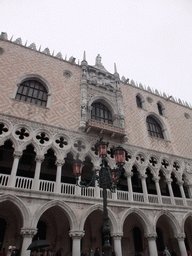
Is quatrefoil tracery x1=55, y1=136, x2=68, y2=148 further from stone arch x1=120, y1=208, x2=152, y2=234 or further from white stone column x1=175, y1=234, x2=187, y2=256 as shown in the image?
white stone column x1=175, y1=234, x2=187, y2=256

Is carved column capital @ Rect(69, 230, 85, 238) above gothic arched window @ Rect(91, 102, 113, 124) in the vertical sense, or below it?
below

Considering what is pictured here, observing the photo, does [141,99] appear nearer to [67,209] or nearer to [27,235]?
[67,209]

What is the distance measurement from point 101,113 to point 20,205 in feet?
25.9

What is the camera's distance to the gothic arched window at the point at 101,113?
13828mm

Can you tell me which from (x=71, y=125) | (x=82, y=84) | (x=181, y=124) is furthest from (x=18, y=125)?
(x=181, y=124)

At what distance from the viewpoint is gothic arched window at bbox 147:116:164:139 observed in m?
15.7

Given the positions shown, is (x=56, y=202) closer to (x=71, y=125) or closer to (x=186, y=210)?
(x=71, y=125)

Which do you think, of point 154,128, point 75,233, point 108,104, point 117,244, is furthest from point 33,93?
point 154,128

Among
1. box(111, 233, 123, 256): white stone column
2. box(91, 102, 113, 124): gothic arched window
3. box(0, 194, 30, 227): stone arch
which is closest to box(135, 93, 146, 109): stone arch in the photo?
box(91, 102, 113, 124): gothic arched window

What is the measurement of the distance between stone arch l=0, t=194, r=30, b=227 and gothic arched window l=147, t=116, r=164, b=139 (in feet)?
34.1

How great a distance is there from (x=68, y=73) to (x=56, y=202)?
876 centimetres

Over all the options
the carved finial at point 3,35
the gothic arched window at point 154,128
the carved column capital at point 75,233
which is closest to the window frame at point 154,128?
the gothic arched window at point 154,128

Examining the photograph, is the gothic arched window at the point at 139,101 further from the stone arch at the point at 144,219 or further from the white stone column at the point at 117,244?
the white stone column at the point at 117,244

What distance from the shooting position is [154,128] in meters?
16.2
